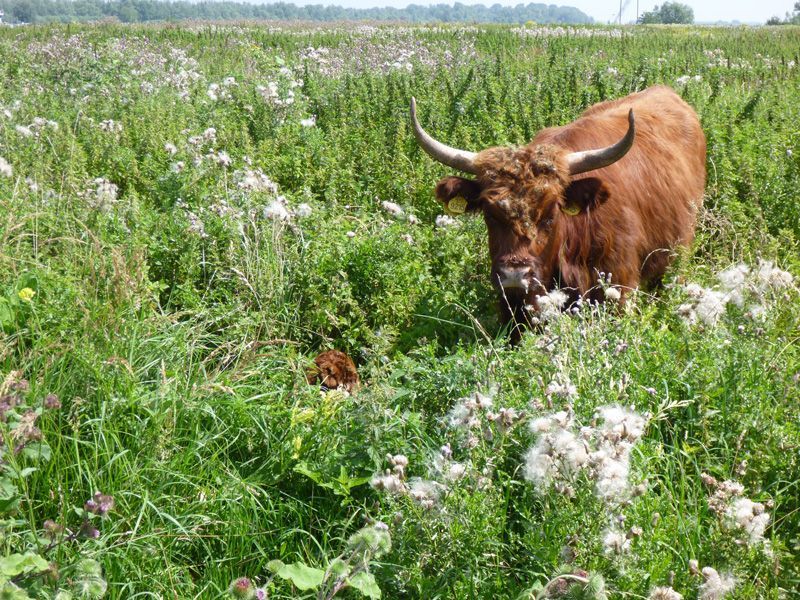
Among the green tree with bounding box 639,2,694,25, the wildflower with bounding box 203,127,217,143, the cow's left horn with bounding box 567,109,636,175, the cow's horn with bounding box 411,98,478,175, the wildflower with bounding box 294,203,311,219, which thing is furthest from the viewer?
the green tree with bounding box 639,2,694,25

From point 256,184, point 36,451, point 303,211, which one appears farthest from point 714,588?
point 256,184

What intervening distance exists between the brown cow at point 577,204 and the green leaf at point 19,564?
265 cm

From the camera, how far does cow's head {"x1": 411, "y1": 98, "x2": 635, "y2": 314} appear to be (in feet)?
15.6

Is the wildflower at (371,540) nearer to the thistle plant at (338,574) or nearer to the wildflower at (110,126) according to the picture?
the thistle plant at (338,574)

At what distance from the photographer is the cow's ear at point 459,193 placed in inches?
203

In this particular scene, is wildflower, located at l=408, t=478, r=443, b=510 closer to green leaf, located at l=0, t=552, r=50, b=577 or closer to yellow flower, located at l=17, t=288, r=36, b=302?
green leaf, located at l=0, t=552, r=50, b=577

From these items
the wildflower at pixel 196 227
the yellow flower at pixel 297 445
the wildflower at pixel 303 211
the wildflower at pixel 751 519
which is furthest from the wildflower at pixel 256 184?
the wildflower at pixel 751 519

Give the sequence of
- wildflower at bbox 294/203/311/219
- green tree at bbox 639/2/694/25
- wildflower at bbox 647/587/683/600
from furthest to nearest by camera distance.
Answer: green tree at bbox 639/2/694/25 < wildflower at bbox 294/203/311/219 < wildflower at bbox 647/587/683/600

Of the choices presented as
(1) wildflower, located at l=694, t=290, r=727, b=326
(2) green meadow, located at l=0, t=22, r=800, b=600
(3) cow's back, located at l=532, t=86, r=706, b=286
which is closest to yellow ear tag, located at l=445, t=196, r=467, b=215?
(2) green meadow, located at l=0, t=22, r=800, b=600

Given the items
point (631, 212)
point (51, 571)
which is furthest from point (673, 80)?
point (51, 571)

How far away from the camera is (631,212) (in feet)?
18.1

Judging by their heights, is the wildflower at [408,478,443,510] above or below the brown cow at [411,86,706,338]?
below

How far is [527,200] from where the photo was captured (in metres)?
4.80

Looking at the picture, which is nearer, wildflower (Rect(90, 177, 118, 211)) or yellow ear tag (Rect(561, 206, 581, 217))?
yellow ear tag (Rect(561, 206, 581, 217))
